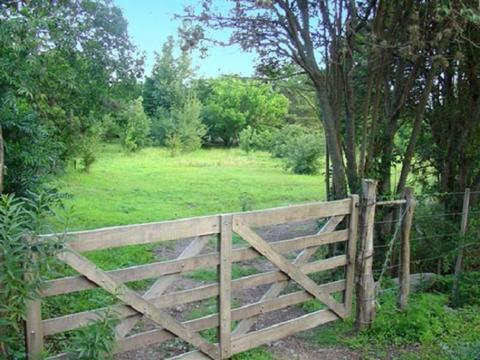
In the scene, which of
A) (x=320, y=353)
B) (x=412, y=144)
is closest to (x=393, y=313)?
(x=320, y=353)

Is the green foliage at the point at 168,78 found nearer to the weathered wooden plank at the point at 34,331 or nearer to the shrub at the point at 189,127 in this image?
the shrub at the point at 189,127

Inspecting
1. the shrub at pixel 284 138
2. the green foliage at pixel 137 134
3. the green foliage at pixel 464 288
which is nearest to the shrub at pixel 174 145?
the green foliage at pixel 137 134

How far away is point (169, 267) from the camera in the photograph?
350cm

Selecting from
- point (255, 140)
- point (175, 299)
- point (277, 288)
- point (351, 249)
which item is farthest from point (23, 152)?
point (255, 140)

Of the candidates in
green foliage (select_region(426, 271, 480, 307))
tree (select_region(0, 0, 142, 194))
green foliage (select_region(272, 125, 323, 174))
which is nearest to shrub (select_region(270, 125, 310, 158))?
green foliage (select_region(272, 125, 323, 174))

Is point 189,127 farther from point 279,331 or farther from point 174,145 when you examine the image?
point 279,331

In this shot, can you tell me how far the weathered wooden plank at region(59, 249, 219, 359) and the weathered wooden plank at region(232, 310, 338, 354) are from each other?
265 millimetres

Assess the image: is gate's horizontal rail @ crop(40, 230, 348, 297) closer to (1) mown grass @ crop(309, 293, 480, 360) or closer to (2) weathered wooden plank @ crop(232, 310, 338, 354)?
(2) weathered wooden plank @ crop(232, 310, 338, 354)

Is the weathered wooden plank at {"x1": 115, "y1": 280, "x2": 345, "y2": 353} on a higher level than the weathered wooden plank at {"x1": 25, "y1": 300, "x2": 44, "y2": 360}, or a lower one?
lower

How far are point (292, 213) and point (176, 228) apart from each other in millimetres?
1223

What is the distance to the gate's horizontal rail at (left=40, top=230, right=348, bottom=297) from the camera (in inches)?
118

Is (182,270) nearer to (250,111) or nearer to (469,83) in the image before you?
(469,83)

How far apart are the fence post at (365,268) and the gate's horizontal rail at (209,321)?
22cm

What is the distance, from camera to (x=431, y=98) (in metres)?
7.61
